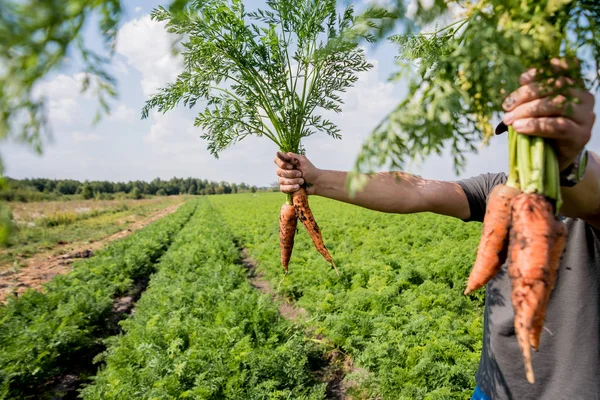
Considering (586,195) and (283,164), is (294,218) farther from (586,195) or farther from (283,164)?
(586,195)

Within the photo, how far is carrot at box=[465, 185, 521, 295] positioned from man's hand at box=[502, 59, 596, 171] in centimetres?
26

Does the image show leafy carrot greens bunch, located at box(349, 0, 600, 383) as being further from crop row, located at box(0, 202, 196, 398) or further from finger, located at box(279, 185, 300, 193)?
crop row, located at box(0, 202, 196, 398)

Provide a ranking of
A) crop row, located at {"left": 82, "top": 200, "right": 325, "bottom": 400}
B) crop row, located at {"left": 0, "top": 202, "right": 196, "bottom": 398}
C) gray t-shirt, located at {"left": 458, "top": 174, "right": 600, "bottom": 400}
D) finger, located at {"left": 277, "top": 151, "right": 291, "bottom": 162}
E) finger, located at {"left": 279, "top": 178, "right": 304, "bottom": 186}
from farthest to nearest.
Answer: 1. crop row, located at {"left": 0, "top": 202, "right": 196, "bottom": 398}
2. crop row, located at {"left": 82, "top": 200, "right": 325, "bottom": 400}
3. finger, located at {"left": 279, "top": 178, "right": 304, "bottom": 186}
4. finger, located at {"left": 277, "top": 151, "right": 291, "bottom": 162}
5. gray t-shirt, located at {"left": 458, "top": 174, "right": 600, "bottom": 400}

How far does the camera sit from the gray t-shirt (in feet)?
6.84

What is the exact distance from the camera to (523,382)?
2322mm

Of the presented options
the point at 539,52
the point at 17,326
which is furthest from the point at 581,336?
the point at 17,326

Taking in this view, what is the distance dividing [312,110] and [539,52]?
204 cm

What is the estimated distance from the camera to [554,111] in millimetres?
1071

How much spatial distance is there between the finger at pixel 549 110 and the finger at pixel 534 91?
15 millimetres

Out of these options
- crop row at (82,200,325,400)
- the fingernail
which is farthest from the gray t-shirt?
crop row at (82,200,325,400)

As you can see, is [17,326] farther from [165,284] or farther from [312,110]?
[312,110]

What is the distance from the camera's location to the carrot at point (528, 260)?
117 cm

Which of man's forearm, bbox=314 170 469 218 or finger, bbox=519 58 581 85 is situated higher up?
finger, bbox=519 58 581 85

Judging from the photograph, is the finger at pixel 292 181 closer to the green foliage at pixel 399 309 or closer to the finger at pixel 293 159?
the finger at pixel 293 159
